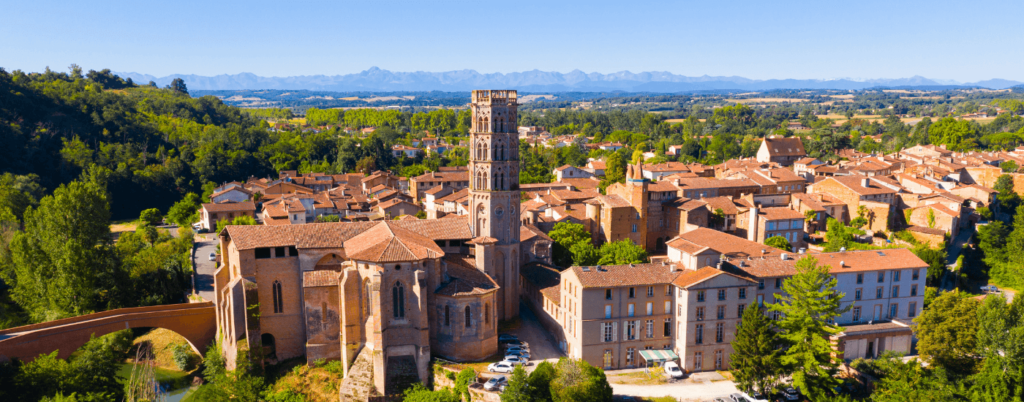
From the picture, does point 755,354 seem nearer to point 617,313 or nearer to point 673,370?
point 673,370

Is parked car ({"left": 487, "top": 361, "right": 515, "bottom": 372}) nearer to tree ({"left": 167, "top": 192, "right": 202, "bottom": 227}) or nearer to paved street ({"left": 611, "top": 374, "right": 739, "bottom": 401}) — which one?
paved street ({"left": 611, "top": 374, "right": 739, "bottom": 401})

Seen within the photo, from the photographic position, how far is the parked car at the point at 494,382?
115 ft

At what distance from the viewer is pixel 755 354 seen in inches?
1447

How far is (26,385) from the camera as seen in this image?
111ft

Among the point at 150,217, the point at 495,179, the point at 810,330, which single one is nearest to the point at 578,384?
the point at 810,330

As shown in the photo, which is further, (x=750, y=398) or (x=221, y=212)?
(x=221, y=212)

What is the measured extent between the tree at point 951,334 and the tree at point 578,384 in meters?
19.9

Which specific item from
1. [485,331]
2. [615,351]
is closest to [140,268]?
[485,331]

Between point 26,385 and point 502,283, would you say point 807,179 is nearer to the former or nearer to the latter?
point 502,283

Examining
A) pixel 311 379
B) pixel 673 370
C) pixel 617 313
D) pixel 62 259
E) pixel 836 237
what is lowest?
pixel 311 379

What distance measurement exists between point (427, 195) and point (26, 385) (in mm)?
48904

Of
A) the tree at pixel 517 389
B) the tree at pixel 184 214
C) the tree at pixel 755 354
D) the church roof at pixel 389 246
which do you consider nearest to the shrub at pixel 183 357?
the church roof at pixel 389 246

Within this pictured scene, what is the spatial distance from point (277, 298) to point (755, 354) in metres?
27.6

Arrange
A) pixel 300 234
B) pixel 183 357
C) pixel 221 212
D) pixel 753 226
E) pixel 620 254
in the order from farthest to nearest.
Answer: pixel 221 212 → pixel 753 226 → pixel 620 254 → pixel 183 357 → pixel 300 234
